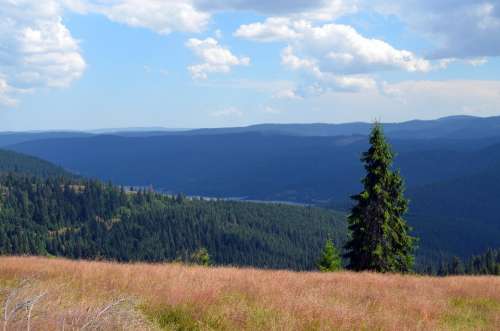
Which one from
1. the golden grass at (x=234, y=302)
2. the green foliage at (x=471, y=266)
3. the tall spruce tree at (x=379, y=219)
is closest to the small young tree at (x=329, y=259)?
the tall spruce tree at (x=379, y=219)

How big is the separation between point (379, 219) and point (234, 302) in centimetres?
2331

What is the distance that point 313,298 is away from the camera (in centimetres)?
1032

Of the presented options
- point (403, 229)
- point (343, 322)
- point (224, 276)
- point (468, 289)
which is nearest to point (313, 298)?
point (343, 322)

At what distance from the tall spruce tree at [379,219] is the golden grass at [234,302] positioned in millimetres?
16622

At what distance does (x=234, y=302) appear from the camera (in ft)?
31.9

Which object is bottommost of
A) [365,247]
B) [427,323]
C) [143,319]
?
[365,247]

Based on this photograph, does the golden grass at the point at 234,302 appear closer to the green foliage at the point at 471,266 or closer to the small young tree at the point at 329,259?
the small young tree at the point at 329,259

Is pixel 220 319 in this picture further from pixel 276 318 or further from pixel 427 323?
pixel 427 323

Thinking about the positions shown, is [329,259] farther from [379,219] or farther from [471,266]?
[471,266]

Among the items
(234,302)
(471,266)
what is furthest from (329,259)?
(471,266)

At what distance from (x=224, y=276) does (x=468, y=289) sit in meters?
7.26

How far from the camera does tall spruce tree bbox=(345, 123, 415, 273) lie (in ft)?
102

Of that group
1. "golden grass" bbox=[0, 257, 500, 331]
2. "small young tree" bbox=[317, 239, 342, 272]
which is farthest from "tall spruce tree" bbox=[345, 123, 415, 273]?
"golden grass" bbox=[0, 257, 500, 331]

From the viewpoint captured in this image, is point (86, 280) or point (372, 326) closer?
point (372, 326)
